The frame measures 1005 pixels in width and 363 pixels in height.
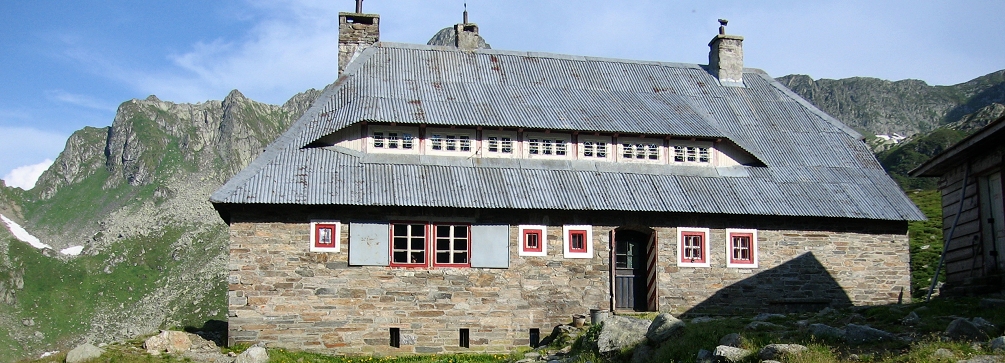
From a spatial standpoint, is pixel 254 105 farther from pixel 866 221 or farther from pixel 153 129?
pixel 866 221

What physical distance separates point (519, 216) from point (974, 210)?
10.6 meters

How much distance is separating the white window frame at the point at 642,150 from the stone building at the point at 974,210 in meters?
7.62

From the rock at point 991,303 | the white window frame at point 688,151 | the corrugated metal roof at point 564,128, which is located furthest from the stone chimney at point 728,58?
the rock at point 991,303

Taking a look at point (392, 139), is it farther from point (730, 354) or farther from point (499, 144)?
point (730, 354)

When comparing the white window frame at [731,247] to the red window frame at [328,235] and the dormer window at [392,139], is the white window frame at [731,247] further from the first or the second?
the red window frame at [328,235]

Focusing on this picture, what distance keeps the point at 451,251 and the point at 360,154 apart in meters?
3.76

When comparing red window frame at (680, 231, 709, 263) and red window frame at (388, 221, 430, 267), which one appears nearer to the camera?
red window frame at (388, 221, 430, 267)

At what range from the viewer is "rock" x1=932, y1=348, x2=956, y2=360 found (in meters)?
11.6

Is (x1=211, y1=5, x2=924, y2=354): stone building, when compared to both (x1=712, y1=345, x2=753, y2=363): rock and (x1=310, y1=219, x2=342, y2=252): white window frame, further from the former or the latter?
(x1=712, y1=345, x2=753, y2=363): rock

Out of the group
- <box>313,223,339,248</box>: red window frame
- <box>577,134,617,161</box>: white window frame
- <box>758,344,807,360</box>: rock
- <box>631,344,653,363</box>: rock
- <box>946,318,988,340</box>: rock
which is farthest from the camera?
<box>577,134,617,161</box>: white window frame

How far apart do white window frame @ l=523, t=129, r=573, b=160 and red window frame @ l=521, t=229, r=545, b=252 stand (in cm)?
269

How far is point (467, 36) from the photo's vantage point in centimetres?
3095

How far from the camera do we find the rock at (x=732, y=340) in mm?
13703

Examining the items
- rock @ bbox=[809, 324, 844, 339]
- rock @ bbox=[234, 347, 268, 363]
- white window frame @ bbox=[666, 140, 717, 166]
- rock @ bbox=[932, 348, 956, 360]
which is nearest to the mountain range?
white window frame @ bbox=[666, 140, 717, 166]
